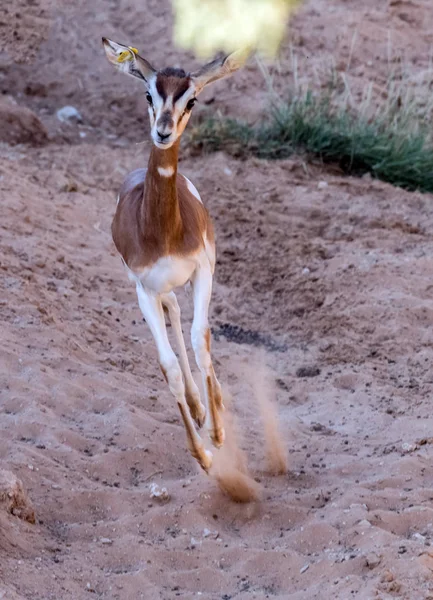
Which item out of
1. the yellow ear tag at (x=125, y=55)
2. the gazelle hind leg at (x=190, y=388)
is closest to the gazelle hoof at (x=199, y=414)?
the gazelle hind leg at (x=190, y=388)

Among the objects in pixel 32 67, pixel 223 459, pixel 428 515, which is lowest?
pixel 32 67

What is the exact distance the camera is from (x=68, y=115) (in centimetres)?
1268

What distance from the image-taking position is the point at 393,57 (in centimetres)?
1409

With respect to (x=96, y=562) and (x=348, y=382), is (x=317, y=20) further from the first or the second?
(x=96, y=562)

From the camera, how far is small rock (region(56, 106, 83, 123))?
41.4 feet

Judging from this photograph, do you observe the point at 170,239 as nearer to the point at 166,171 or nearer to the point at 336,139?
the point at 166,171

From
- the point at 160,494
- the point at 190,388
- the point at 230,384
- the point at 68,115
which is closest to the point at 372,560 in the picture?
the point at 160,494

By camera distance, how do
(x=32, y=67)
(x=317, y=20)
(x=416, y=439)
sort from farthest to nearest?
1. (x=317, y=20)
2. (x=32, y=67)
3. (x=416, y=439)

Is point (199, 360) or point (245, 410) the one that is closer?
point (199, 360)

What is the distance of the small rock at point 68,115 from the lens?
1262 centimetres

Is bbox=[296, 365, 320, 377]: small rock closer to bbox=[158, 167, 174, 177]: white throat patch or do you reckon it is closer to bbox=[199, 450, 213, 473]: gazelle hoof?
bbox=[199, 450, 213, 473]: gazelle hoof

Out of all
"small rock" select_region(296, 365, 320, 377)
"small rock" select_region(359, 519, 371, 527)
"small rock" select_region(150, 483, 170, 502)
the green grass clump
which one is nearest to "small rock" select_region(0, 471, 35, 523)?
"small rock" select_region(150, 483, 170, 502)

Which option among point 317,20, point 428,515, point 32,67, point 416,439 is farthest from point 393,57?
point 428,515

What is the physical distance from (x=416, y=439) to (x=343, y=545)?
1330mm
